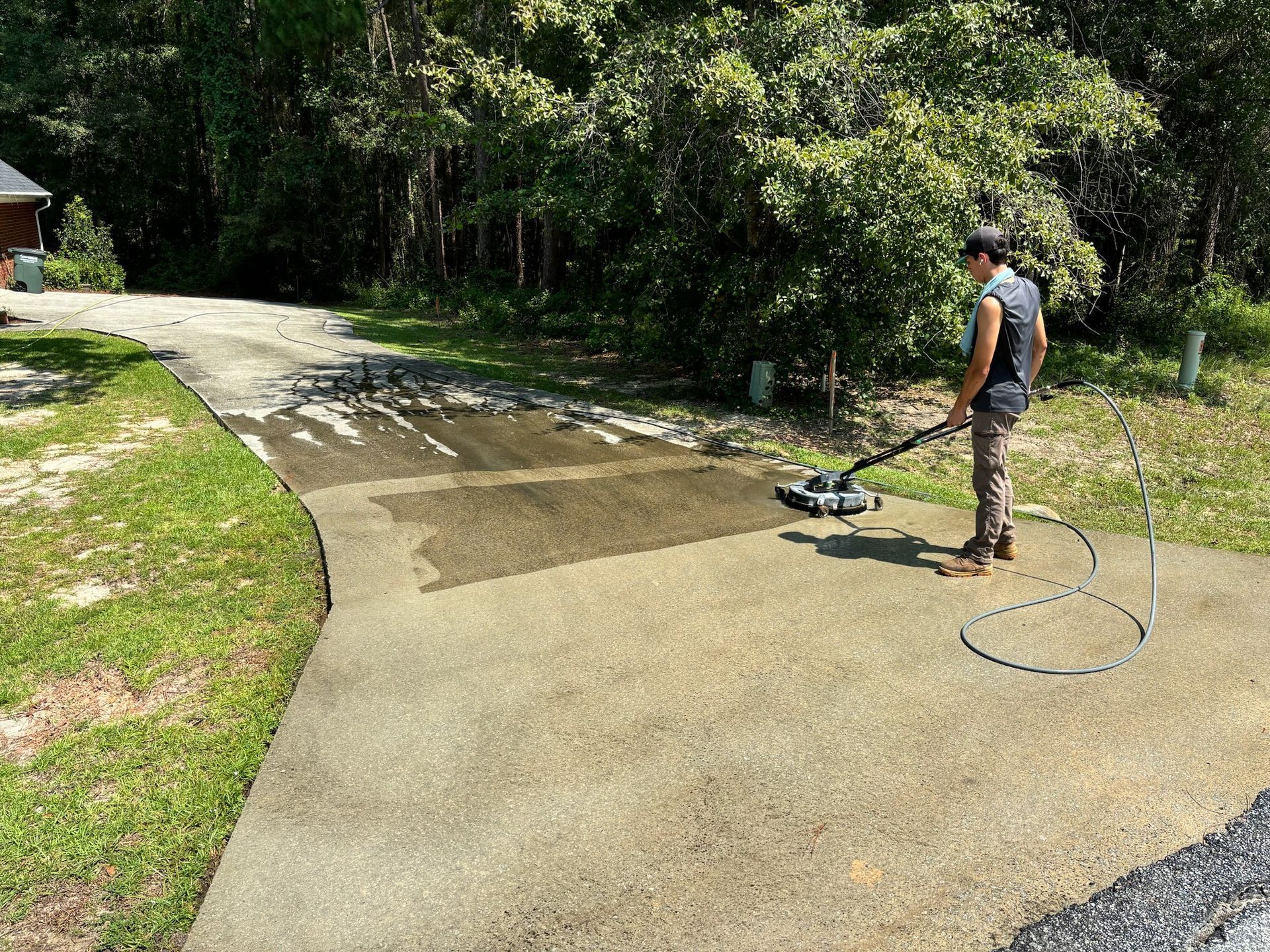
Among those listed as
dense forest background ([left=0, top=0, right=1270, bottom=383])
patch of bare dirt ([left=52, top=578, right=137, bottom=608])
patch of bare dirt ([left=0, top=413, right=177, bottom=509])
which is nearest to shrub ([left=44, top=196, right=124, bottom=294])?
dense forest background ([left=0, top=0, right=1270, bottom=383])

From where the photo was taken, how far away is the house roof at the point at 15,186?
2292 centimetres

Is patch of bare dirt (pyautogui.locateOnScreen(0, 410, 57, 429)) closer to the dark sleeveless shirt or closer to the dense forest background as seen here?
the dense forest background

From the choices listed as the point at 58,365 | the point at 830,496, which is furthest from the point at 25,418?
the point at 830,496

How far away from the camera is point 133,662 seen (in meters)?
3.86

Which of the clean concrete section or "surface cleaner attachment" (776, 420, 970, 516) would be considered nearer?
the clean concrete section

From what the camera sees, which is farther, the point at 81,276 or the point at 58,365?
the point at 81,276

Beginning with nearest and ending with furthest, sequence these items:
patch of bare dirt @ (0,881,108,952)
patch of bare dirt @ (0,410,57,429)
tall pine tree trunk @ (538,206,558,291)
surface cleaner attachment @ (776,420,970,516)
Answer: patch of bare dirt @ (0,881,108,952)
surface cleaner attachment @ (776,420,970,516)
patch of bare dirt @ (0,410,57,429)
tall pine tree trunk @ (538,206,558,291)

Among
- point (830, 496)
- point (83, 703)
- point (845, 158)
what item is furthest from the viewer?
point (845, 158)

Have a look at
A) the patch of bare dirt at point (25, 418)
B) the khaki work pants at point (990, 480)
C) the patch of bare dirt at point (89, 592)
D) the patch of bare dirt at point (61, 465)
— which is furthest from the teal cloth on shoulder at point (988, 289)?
the patch of bare dirt at point (25, 418)

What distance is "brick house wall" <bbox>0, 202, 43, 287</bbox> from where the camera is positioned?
23.4 meters

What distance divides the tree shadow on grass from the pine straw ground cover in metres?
1.83

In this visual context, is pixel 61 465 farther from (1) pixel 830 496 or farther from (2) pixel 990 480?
(2) pixel 990 480

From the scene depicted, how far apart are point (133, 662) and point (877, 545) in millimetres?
4237

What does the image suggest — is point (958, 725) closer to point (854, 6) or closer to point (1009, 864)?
point (1009, 864)
